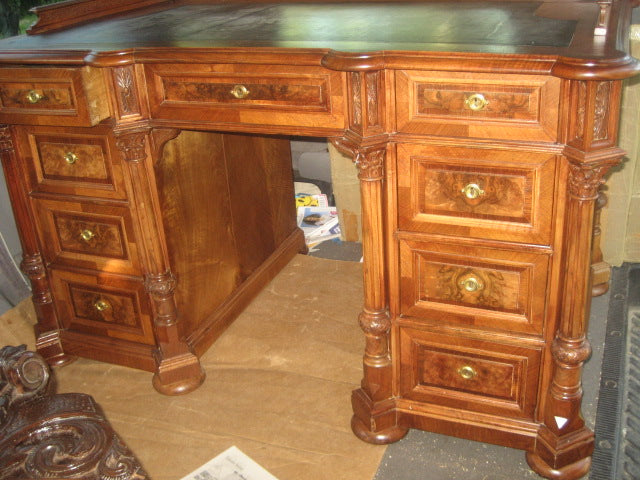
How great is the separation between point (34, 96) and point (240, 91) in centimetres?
55

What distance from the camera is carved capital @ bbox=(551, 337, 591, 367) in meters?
1.52

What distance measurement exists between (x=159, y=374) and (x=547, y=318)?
3.54 ft

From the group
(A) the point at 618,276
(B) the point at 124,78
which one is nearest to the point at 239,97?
(B) the point at 124,78

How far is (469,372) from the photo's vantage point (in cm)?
167

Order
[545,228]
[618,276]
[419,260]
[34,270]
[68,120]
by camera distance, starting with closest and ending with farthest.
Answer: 1. [545,228]
2. [419,260]
3. [68,120]
4. [34,270]
5. [618,276]

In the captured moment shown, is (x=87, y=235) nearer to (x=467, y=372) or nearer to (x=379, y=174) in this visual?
(x=379, y=174)

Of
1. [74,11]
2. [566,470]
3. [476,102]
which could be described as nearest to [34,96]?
[74,11]

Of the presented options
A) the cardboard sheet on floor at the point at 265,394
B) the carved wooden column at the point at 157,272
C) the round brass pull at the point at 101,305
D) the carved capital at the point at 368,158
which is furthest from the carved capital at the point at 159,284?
the carved capital at the point at 368,158

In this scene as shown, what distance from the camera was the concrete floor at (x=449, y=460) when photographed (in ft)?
5.50

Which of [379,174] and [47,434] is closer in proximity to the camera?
[47,434]

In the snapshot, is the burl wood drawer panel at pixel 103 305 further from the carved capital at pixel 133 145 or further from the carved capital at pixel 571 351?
the carved capital at pixel 571 351

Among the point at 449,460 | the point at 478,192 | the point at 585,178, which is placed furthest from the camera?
the point at 449,460

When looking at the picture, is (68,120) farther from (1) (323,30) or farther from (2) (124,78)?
(1) (323,30)

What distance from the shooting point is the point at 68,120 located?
5.72 ft
